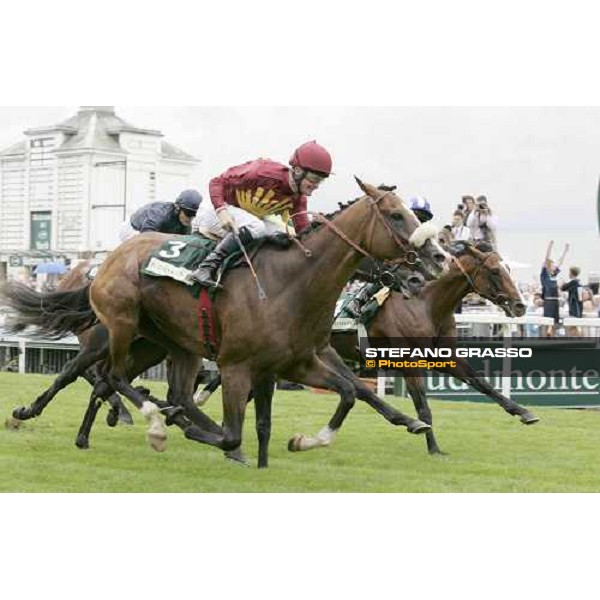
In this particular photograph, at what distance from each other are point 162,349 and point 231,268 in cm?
194

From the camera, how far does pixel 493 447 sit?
849 centimetres

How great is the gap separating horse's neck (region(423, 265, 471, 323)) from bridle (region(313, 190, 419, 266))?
2414mm

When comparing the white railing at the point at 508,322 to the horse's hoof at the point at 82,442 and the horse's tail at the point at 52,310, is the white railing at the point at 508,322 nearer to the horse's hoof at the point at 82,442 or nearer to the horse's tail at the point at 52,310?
the horse's tail at the point at 52,310

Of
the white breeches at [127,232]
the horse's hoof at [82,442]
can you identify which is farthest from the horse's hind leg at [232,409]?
the white breeches at [127,232]

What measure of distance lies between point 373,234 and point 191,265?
50.0 inches

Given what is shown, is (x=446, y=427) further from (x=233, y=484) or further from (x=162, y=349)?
(x=233, y=484)

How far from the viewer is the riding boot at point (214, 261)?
6.58 metres

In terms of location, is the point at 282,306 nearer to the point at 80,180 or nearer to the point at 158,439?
the point at 158,439

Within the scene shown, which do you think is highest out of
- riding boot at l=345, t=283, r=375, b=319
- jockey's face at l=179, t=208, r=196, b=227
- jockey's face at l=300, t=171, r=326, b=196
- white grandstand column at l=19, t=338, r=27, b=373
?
jockey's face at l=300, t=171, r=326, b=196

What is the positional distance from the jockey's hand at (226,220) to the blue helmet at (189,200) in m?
1.42

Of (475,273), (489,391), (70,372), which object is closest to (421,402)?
(489,391)

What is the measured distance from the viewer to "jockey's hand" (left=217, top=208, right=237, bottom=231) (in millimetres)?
6578

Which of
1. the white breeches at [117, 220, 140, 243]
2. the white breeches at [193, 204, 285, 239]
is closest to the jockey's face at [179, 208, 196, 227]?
the white breeches at [117, 220, 140, 243]

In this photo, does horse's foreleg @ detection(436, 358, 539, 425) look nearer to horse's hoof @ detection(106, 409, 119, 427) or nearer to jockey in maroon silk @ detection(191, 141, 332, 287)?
jockey in maroon silk @ detection(191, 141, 332, 287)
